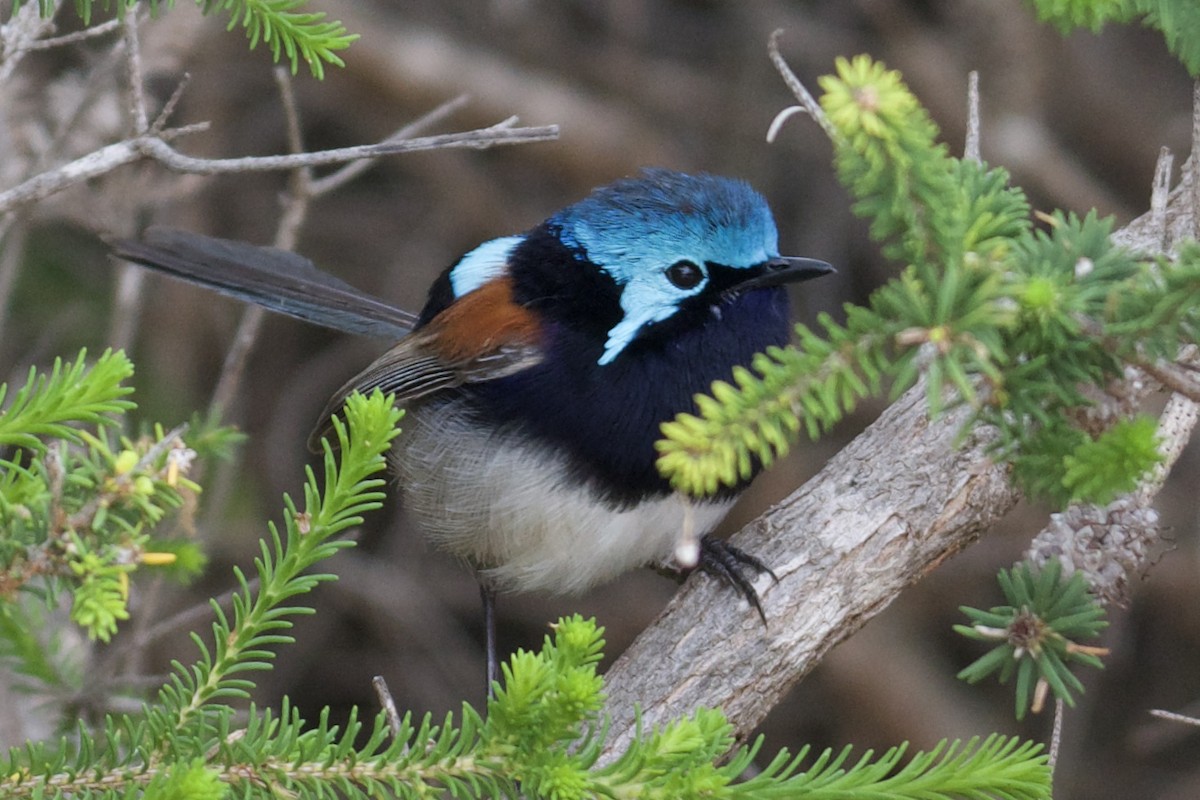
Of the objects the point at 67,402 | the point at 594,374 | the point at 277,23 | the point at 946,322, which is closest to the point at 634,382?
the point at 594,374

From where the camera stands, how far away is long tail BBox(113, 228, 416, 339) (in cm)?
330

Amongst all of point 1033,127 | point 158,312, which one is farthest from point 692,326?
point 158,312

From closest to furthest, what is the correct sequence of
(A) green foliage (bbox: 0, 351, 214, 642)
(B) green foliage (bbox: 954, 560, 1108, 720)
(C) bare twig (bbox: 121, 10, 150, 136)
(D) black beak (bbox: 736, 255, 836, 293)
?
1. (A) green foliage (bbox: 0, 351, 214, 642)
2. (B) green foliage (bbox: 954, 560, 1108, 720)
3. (C) bare twig (bbox: 121, 10, 150, 136)
4. (D) black beak (bbox: 736, 255, 836, 293)

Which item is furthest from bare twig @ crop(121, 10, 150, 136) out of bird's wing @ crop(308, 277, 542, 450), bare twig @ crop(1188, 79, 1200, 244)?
bare twig @ crop(1188, 79, 1200, 244)

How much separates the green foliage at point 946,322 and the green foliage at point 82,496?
57cm

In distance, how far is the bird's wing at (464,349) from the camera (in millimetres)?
2771

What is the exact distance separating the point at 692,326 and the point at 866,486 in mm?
457

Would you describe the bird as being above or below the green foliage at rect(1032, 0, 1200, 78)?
below

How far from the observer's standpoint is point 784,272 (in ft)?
8.31

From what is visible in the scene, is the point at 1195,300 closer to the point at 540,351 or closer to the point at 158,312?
the point at 540,351

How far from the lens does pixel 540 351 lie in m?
2.73

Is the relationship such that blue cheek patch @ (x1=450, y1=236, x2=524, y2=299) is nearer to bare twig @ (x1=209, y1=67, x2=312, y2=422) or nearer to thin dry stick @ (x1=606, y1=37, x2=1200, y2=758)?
bare twig @ (x1=209, y1=67, x2=312, y2=422)

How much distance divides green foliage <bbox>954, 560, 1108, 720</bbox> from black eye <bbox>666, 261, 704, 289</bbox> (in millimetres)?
1054

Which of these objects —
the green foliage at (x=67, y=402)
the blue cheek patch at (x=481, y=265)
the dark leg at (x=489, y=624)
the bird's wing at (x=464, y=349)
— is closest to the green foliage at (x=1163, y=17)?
the green foliage at (x=67, y=402)
